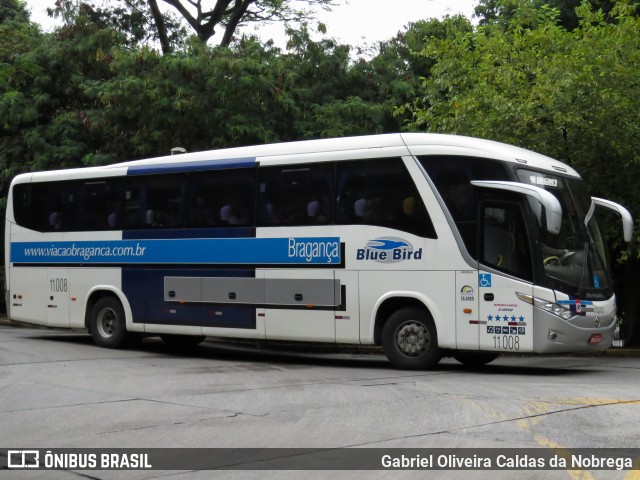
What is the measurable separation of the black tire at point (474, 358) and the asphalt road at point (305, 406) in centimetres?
21

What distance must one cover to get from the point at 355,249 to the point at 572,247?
3244mm

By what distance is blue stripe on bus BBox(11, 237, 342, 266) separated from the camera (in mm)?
16125

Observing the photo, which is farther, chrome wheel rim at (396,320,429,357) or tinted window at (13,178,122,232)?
tinted window at (13,178,122,232)

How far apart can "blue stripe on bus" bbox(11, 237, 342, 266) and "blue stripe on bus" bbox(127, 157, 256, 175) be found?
4.12 feet

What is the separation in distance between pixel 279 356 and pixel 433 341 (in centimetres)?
491

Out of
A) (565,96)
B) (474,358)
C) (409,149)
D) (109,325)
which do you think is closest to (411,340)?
(474,358)

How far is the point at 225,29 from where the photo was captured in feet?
107

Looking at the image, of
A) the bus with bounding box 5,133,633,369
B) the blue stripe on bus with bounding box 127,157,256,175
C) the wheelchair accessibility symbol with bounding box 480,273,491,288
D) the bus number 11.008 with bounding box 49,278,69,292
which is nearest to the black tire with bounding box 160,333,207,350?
the bus with bounding box 5,133,633,369

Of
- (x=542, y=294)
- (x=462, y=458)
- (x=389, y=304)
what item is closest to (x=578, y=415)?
(x=462, y=458)

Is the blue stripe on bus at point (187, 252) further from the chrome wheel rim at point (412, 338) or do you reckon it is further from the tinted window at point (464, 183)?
the tinted window at point (464, 183)

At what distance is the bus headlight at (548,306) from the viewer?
1413cm

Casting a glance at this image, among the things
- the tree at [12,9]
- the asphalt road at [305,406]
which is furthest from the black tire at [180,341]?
the tree at [12,9]

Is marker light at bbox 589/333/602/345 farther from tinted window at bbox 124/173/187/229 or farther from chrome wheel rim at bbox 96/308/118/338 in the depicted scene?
chrome wheel rim at bbox 96/308/118/338

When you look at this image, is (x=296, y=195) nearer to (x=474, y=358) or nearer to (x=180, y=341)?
(x=474, y=358)
